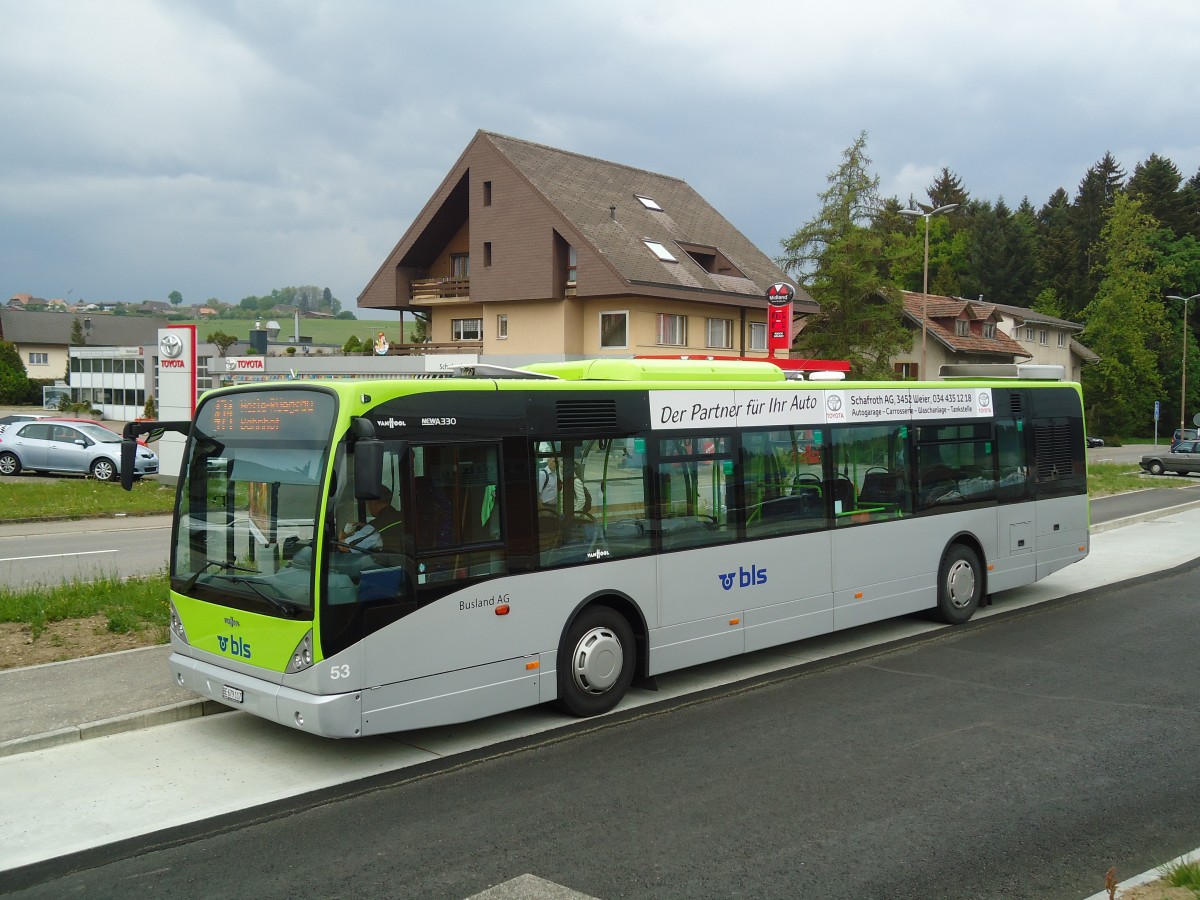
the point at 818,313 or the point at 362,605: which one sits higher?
the point at 818,313

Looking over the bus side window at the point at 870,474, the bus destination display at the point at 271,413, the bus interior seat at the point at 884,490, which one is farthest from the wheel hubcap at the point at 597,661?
the bus interior seat at the point at 884,490

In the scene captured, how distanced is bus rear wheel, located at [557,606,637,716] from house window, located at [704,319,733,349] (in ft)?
121

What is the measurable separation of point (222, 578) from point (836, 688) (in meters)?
5.32

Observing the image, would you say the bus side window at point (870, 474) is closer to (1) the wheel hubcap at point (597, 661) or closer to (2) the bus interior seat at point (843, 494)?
(2) the bus interior seat at point (843, 494)

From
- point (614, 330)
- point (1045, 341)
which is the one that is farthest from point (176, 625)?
point (1045, 341)

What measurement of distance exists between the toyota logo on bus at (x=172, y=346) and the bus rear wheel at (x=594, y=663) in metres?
19.7

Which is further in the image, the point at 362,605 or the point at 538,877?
the point at 362,605

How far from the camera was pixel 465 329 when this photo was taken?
160ft

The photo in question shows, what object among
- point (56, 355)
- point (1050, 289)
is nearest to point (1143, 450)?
point (1050, 289)

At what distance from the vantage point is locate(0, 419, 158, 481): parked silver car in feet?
98.4

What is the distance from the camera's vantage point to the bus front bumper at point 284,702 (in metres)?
6.86

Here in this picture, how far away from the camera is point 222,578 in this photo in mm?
7547

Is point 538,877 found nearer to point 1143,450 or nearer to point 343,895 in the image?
point 343,895

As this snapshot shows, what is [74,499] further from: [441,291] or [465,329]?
[465,329]
